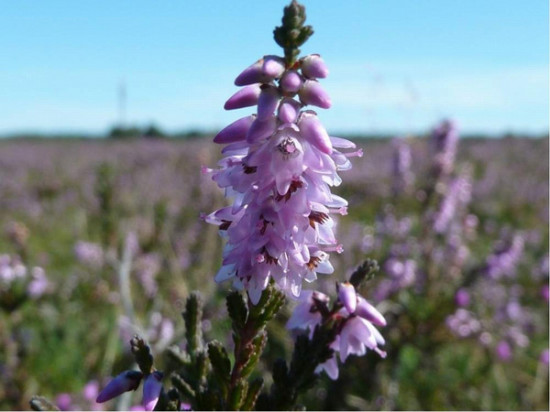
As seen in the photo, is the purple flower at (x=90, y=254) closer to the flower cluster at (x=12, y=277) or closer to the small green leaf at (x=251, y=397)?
the flower cluster at (x=12, y=277)

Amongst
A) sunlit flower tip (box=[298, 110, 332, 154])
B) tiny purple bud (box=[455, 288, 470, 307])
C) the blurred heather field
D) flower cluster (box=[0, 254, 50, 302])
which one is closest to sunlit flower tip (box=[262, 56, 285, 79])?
sunlit flower tip (box=[298, 110, 332, 154])

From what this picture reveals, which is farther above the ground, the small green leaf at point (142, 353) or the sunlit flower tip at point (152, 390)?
the small green leaf at point (142, 353)

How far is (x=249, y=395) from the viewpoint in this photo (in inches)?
59.0

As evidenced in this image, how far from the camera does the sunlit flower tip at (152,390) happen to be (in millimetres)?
1322

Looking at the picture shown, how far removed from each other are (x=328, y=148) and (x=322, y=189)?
0.29ft

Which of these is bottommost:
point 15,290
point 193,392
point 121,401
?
point 15,290

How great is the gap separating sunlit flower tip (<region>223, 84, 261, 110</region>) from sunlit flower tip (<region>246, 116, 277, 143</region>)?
0.04m

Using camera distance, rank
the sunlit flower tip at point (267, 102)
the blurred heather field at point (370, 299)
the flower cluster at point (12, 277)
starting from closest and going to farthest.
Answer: the sunlit flower tip at point (267, 102)
the flower cluster at point (12, 277)
the blurred heather field at point (370, 299)

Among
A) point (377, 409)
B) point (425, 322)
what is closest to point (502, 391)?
point (425, 322)

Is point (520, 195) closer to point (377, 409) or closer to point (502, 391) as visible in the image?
point (502, 391)

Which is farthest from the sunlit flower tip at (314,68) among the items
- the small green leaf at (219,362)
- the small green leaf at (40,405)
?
the small green leaf at (40,405)

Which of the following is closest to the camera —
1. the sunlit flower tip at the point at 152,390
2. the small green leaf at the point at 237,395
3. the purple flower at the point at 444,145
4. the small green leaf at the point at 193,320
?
the sunlit flower tip at the point at 152,390

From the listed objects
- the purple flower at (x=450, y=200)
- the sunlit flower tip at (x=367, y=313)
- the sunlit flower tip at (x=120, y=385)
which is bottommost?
the purple flower at (x=450, y=200)

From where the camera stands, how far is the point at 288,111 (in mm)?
1217
